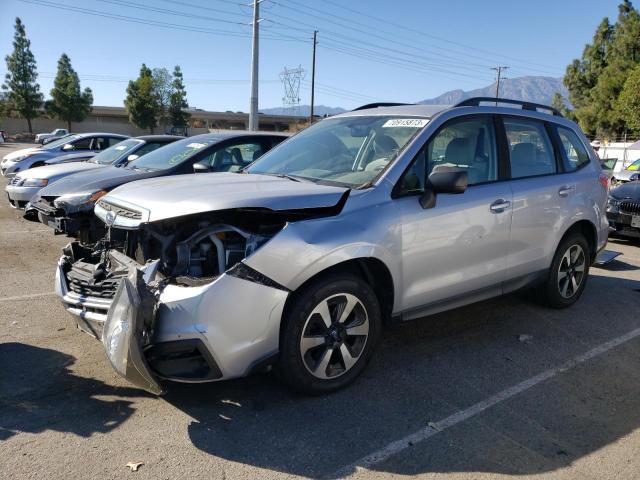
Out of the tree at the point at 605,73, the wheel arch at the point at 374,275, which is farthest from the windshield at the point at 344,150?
the tree at the point at 605,73

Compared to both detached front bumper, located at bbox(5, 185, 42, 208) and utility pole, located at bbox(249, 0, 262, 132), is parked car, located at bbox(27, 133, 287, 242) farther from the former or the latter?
utility pole, located at bbox(249, 0, 262, 132)

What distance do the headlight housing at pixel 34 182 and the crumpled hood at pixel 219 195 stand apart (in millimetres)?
6955

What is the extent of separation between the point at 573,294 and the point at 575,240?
599 millimetres

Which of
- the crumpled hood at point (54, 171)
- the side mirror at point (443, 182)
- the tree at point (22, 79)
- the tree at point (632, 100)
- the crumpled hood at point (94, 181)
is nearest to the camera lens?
the side mirror at point (443, 182)

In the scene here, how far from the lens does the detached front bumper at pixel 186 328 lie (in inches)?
113

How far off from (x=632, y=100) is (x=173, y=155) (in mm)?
31601

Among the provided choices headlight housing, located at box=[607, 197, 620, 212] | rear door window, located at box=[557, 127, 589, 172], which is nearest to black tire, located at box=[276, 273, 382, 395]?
rear door window, located at box=[557, 127, 589, 172]

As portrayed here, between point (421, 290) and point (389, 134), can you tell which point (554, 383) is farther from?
point (389, 134)

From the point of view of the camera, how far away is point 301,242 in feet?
10.4

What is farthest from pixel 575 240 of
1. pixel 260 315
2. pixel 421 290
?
pixel 260 315

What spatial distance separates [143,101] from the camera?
2581 inches

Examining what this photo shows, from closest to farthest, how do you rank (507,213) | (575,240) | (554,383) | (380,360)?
(554,383) → (380,360) → (507,213) → (575,240)

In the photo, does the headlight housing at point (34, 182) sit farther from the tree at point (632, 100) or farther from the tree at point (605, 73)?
the tree at point (605, 73)

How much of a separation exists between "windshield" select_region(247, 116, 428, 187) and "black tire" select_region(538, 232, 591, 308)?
2.15 m
